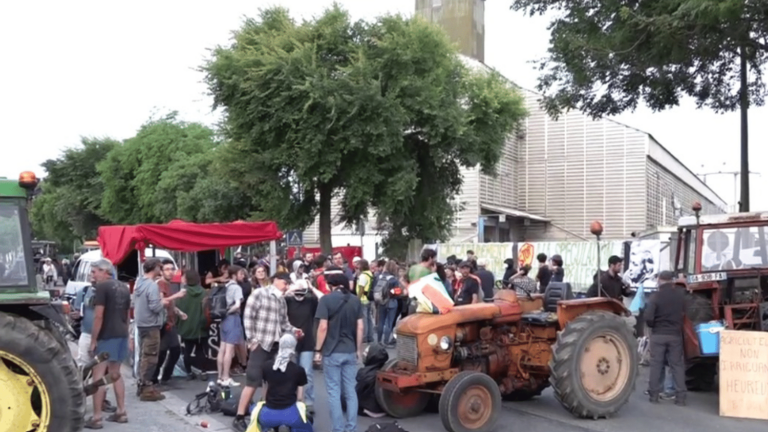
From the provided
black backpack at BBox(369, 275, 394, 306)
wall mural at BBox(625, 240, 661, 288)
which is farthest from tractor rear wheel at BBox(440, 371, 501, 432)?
wall mural at BBox(625, 240, 661, 288)

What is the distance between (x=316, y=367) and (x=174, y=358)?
2.24m

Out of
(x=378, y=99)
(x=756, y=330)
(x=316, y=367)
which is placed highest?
(x=378, y=99)

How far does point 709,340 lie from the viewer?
9.99 m

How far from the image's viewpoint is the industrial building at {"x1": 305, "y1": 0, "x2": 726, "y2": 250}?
3759 centimetres

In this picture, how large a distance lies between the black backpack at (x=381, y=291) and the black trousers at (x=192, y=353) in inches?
148

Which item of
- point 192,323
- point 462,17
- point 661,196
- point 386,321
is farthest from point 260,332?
point 462,17

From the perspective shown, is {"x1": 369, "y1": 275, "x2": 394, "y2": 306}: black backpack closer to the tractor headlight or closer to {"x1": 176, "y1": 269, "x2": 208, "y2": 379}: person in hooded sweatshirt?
{"x1": 176, "y1": 269, "x2": 208, "y2": 379}: person in hooded sweatshirt

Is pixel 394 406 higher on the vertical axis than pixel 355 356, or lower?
lower

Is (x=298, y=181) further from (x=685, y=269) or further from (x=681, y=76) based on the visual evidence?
(x=685, y=269)

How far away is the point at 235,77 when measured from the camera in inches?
991

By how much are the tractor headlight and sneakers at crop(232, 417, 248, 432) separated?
7.25 feet

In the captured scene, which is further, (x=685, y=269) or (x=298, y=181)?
(x=298, y=181)

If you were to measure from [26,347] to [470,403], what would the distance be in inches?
166

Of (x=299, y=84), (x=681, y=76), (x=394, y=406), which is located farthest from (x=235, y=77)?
(x=394, y=406)
